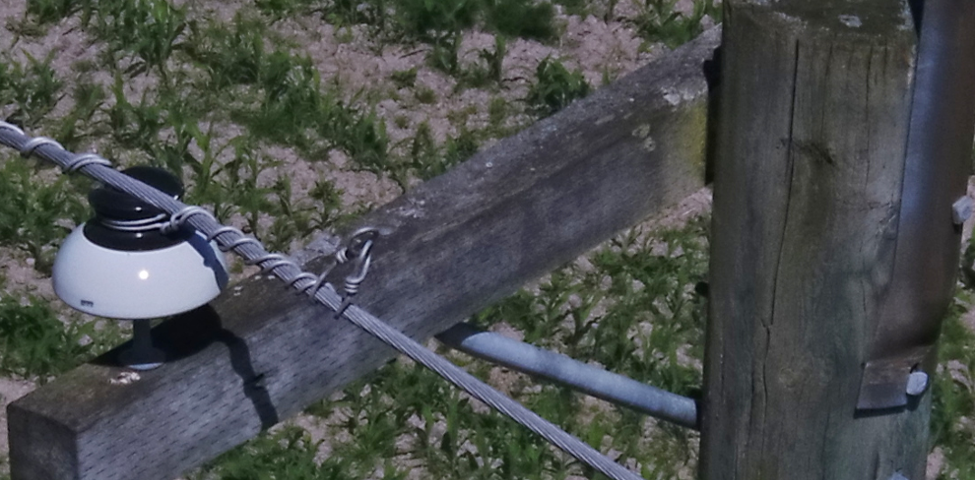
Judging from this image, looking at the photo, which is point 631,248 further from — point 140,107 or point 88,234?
point 88,234

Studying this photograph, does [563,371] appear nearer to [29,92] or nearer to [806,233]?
[806,233]

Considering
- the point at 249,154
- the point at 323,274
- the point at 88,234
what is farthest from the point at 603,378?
the point at 249,154

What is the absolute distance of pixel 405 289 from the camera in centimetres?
193

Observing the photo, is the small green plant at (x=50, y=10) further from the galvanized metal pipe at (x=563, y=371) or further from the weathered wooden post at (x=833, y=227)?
the weathered wooden post at (x=833, y=227)

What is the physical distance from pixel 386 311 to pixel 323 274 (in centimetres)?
19

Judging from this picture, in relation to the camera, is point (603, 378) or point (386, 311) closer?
point (386, 311)

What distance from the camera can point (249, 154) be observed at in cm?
471

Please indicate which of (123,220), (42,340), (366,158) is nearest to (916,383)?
(123,220)

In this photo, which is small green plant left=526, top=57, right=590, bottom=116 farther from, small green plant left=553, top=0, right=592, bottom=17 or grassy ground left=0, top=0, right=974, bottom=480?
small green plant left=553, top=0, right=592, bottom=17

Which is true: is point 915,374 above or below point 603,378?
above

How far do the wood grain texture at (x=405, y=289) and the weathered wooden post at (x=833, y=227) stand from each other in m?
0.20

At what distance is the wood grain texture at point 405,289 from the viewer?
1631 millimetres

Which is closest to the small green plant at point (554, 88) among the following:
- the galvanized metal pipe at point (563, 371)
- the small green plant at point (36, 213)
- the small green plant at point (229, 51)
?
the small green plant at point (229, 51)

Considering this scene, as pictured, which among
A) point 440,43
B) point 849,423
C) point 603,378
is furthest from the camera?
point 440,43
